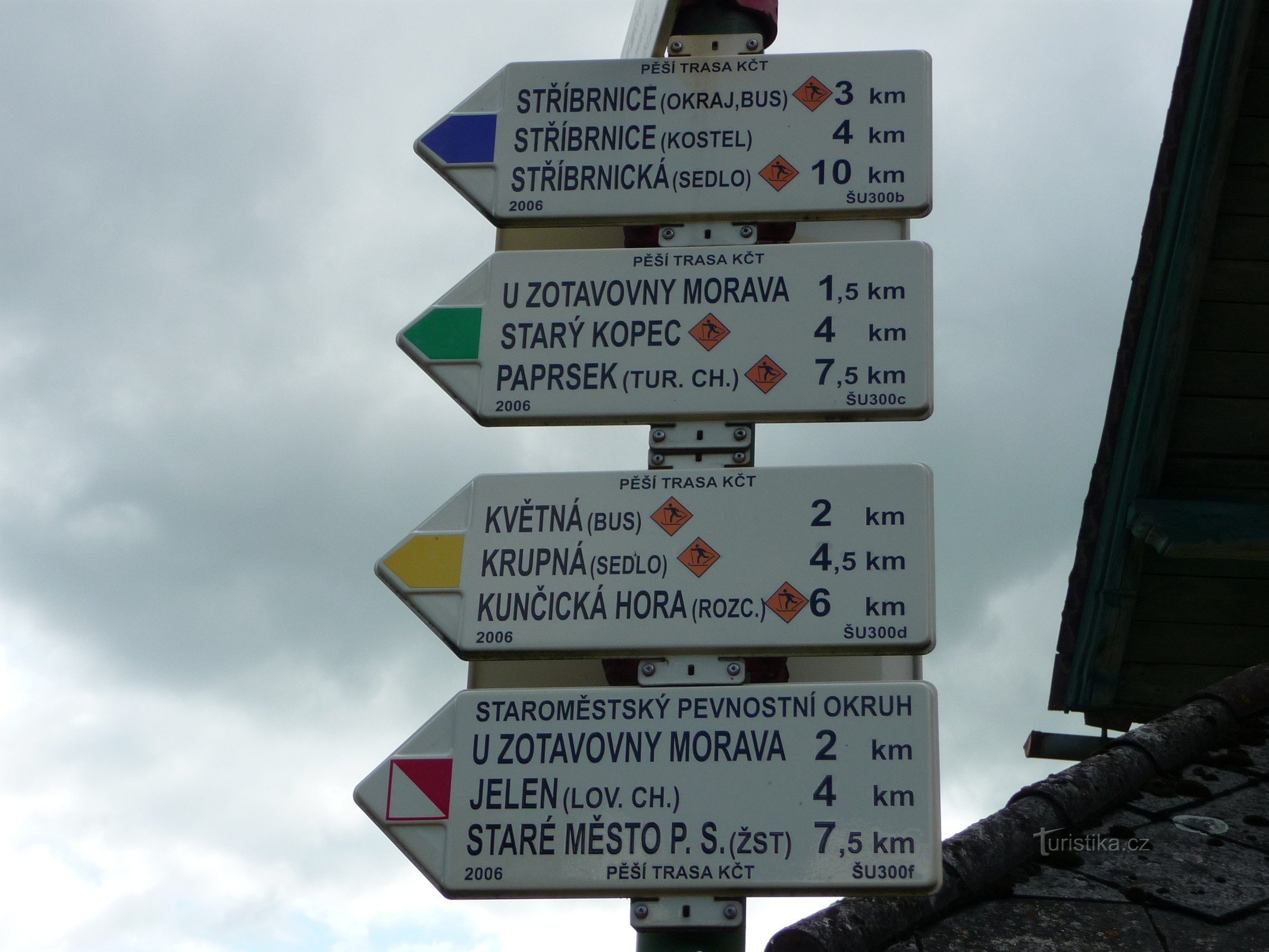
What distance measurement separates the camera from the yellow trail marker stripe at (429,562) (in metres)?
2.31

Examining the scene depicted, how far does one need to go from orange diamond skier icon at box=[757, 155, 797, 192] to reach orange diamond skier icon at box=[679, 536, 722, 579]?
2.43 ft

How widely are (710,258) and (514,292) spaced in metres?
0.38

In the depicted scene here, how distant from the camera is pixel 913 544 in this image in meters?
2.25

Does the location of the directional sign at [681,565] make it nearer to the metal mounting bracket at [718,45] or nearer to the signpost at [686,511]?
the signpost at [686,511]

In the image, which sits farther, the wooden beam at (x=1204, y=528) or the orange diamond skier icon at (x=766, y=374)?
the wooden beam at (x=1204, y=528)

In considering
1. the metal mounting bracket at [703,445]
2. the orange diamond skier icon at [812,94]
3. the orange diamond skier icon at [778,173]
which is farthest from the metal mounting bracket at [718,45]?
the metal mounting bracket at [703,445]

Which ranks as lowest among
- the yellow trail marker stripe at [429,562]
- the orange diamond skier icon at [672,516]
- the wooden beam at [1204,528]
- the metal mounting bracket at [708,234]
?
the yellow trail marker stripe at [429,562]

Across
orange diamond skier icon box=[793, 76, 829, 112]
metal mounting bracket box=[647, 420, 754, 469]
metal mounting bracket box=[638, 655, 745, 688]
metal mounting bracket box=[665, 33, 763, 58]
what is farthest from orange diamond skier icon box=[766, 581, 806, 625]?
metal mounting bracket box=[665, 33, 763, 58]

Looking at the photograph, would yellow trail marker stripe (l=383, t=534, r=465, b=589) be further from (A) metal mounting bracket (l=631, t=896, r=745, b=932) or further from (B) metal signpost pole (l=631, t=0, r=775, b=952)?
(A) metal mounting bracket (l=631, t=896, r=745, b=932)

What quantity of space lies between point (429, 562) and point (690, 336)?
630mm

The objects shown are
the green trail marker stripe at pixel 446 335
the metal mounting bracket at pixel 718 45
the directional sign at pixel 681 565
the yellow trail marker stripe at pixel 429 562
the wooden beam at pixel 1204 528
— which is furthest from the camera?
the wooden beam at pixel 1204 528

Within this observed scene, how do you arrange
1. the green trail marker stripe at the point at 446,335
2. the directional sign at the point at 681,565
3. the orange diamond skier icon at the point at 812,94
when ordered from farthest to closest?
the orange diamond skier icon at the point at 812,94 → the green trail marker stripe at the point at 446,335 → the directional sign at the point at 681,565

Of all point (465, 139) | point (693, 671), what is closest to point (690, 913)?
point (693, 671)

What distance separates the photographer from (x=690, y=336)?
2.42 m
